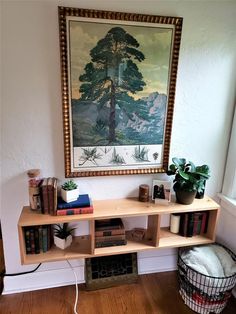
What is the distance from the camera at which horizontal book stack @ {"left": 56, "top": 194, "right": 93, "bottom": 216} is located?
1499 mm

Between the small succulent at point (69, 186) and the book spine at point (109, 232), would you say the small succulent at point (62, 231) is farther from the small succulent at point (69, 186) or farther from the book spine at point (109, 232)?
the small succulent at point (69, 186)

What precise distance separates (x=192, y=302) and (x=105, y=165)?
3.71 ft

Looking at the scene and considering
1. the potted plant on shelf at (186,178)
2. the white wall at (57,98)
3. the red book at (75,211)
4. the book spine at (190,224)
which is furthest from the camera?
the book spine at (190,224)

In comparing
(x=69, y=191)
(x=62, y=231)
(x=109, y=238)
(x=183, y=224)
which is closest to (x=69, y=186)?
(x=69, y=191)

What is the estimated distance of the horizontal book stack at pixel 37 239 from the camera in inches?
60.8

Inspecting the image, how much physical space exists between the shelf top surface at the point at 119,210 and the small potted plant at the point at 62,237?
23cm

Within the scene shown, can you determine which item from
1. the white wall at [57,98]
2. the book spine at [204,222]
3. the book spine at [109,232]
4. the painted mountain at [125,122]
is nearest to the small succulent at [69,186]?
the white wall at [57,98]

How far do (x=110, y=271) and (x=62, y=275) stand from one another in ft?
1.23

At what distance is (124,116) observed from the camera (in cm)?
161

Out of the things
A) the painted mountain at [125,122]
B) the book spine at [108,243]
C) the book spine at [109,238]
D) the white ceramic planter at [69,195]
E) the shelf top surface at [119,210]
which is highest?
the painted mountain at [125,122]

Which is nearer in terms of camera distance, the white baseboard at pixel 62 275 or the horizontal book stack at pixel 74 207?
the horizontal book stack at pixel 74 207

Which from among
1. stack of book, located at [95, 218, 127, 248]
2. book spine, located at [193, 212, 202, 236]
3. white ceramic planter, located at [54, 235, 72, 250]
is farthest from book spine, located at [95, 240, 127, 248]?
book spine, located at [193, 212, 202, 236]

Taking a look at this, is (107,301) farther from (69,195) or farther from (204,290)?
(69,195)

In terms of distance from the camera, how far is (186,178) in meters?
Result: 1.57
